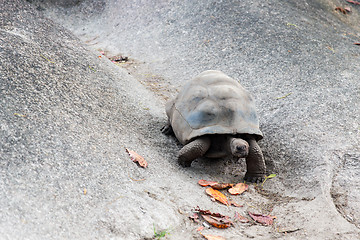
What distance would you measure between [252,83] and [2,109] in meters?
3.27

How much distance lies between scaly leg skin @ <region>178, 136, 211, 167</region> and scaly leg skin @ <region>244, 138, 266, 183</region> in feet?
1.27

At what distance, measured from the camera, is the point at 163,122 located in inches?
170

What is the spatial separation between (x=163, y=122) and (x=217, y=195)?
4.58 ft

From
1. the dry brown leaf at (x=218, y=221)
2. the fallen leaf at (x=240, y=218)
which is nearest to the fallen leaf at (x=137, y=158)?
the dry brown leaf at (x=218, y=221)

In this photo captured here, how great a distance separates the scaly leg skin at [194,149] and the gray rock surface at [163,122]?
0.37ft

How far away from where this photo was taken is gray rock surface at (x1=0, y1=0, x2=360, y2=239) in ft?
8.25

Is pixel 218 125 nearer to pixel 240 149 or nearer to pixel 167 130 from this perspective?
pixel 240 149

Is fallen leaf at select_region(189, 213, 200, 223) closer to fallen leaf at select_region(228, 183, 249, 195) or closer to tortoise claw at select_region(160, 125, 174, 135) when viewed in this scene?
fallen leaf at select_region(228, 183, 249, 195)

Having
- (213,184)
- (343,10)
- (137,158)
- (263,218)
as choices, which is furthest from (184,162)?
(343,10)

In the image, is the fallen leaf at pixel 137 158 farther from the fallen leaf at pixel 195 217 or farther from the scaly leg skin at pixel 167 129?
Result: the scaly leg skin at pixel 167 129

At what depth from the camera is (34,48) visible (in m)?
3.98

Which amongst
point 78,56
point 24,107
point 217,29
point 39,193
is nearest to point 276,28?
point 217,29

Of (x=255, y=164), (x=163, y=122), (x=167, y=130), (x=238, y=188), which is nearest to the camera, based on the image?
(x=238, y=188)

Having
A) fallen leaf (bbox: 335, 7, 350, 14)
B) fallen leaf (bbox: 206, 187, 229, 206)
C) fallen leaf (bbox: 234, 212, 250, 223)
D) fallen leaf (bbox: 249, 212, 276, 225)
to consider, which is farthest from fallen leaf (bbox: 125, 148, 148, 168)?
fallen leaf (bbox: 335, 7, 350, 14)
